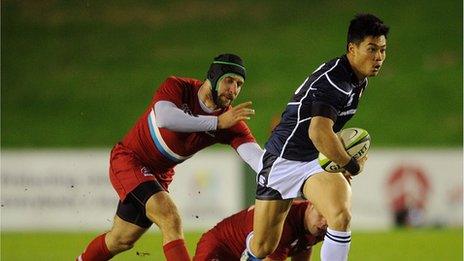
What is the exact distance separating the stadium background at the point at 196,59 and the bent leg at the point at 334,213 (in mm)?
11190

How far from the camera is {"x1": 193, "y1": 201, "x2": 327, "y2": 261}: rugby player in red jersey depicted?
695 cm

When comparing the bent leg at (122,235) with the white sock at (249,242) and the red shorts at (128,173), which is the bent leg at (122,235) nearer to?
the red shorts at (128,173)

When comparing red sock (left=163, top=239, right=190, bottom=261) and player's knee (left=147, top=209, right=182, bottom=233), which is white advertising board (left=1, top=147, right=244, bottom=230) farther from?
red sock (left=163, top=239, right=190, bottom=261)

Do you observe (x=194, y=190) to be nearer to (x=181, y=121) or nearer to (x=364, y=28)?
(x=181, y=121)

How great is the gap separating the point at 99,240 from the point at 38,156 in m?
6.85

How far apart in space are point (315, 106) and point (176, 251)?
4.31 ft

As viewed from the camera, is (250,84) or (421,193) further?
(250,84)

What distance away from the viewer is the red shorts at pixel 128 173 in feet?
23.6

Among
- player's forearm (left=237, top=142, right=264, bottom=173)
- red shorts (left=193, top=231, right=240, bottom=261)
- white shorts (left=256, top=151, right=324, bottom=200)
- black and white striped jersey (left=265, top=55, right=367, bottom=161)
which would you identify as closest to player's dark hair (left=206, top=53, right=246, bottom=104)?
player's forearm (left=237, top=142, right=264, bottom=173)

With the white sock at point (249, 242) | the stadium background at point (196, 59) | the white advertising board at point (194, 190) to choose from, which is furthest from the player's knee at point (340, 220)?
the stadium background at point (196, 59)

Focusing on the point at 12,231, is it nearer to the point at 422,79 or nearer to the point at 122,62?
the point at 122,62

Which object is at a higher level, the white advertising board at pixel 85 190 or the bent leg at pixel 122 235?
the white advertising board at pixel 85 190

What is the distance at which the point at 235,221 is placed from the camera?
7.11 metres

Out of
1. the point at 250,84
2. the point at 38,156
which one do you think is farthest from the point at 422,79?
the point at 38,156
